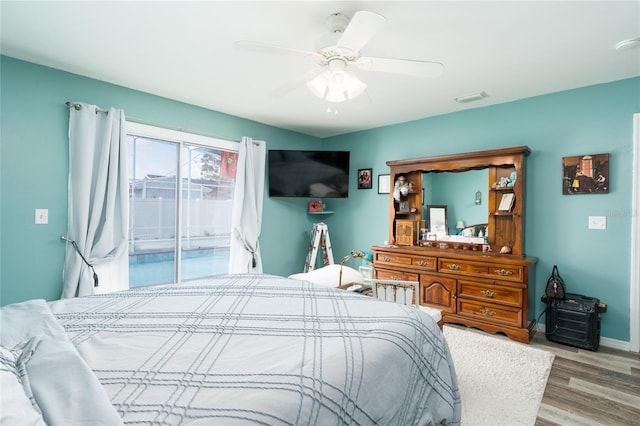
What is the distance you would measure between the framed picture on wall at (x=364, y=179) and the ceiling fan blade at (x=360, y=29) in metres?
2.77

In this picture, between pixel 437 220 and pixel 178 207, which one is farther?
pixel 437 220

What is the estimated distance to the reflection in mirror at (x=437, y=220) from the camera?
3.73 m

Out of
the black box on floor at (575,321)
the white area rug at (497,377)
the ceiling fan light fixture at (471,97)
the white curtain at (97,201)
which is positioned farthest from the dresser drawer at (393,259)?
the white curtain at (97,201)

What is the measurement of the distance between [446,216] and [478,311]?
3.69 ft

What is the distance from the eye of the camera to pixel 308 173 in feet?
14.5

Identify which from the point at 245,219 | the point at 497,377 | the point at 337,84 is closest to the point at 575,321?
the point at 497,377

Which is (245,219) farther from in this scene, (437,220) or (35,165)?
(437,220)

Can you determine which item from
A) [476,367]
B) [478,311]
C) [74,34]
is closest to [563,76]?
[478,311]

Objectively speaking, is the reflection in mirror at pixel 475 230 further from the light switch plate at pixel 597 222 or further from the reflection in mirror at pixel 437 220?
the light switch plate at pixel 597 222

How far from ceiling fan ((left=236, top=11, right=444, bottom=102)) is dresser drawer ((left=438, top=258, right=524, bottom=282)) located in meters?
1.99

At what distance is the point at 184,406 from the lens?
2.53 feet

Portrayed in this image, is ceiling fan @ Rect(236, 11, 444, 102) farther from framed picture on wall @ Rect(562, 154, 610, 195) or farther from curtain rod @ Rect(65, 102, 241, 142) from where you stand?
framed picture on wall @ Rect(562, 154, 610, 195)

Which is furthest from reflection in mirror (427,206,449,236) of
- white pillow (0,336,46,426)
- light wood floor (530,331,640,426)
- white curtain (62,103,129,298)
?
white pillow (0,336,46,426)

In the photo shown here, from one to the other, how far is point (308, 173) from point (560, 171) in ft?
9.40
